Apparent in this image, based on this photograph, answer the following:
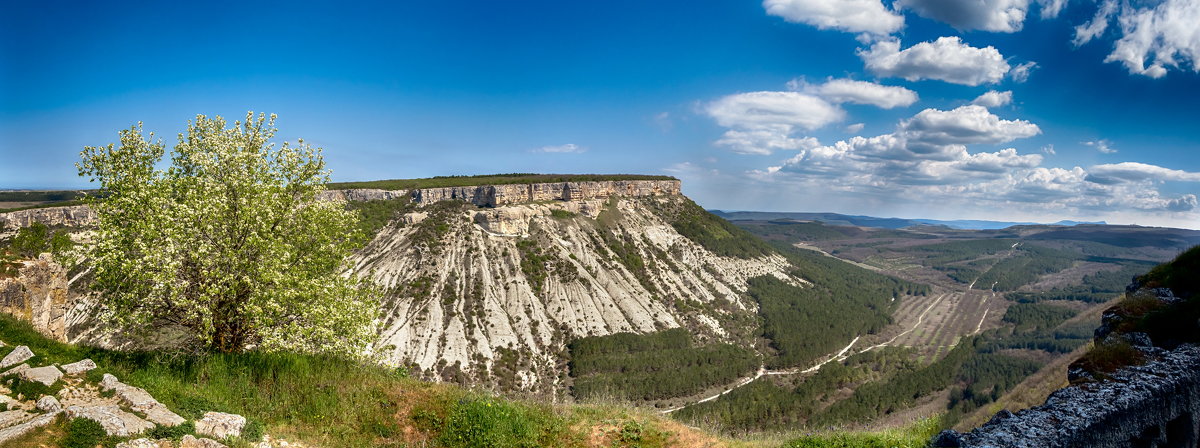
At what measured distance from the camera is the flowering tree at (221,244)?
40.8 feet

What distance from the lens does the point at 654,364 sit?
96.1 metres

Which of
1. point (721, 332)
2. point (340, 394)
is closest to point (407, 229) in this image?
point (721, 332)

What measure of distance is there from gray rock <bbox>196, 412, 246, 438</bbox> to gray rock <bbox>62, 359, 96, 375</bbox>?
274 centimetres

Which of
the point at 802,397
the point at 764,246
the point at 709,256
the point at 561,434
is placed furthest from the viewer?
the point at 764,246

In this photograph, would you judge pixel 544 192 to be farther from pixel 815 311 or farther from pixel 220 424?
pixel 220 424

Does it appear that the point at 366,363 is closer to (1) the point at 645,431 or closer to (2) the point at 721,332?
(1) the point at 645,431

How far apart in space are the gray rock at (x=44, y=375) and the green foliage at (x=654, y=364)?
7683 cm

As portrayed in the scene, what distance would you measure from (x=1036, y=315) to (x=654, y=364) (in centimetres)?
13869

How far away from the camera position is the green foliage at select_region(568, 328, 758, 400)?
87000 millimetres

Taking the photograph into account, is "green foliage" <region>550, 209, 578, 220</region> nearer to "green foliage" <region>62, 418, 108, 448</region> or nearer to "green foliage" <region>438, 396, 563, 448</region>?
"green foliage" <region>438, 396, 563, 448</region>

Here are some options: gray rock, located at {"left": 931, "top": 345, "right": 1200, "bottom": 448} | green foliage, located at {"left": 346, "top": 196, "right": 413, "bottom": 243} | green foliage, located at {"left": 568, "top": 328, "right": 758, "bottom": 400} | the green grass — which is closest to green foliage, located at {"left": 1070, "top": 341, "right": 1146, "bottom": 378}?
gray rock, located at {"left": 931, "top": 345, "right": 1200, "bottom": 448}

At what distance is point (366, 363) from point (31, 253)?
39.7ft

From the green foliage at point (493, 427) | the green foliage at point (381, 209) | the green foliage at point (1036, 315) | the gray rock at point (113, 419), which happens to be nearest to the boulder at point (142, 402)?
the gray rock at point (113, 419)

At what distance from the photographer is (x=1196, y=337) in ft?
54.1
